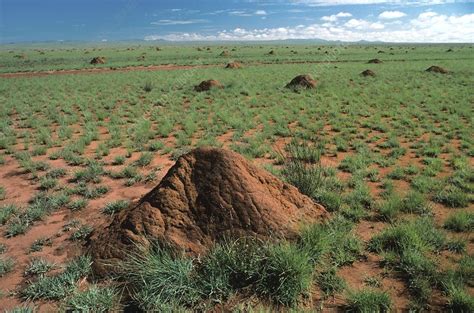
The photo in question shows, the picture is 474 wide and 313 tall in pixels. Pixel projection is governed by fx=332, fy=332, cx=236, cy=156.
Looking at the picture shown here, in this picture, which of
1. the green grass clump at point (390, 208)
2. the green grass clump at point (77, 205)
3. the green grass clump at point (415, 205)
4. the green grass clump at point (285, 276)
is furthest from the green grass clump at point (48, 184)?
the green grass clump at point (415, 205)

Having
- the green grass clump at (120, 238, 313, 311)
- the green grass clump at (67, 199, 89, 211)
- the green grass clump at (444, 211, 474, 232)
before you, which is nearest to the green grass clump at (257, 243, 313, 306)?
the green grass clump at (120, 238, 313, 311)

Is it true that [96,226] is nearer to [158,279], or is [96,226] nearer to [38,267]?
[38,267]

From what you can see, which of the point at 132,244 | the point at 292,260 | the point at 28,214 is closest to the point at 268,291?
the point at 292,260

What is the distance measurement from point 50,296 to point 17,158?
828 centimetres

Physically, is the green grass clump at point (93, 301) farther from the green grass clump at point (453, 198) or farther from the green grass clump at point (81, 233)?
the green grass clump at point (453, 198)

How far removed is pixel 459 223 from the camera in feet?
19.3

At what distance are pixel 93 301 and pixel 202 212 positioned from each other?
1.92 m

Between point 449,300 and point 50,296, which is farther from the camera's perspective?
point 50,296

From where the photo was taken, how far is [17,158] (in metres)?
11.0

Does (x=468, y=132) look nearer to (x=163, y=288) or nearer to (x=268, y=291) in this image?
(x=268, y=291)

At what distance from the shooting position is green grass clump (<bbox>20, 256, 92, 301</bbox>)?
14.7 feet

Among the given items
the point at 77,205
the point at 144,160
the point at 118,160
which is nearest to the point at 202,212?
the point at 77,205

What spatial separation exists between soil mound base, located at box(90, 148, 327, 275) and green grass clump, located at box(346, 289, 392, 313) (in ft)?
4.14

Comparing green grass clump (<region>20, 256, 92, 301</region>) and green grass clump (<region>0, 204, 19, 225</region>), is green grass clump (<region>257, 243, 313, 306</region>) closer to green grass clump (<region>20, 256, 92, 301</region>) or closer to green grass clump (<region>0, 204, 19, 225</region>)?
green grass clump (<region>20, 256, 92, 301</region>)
